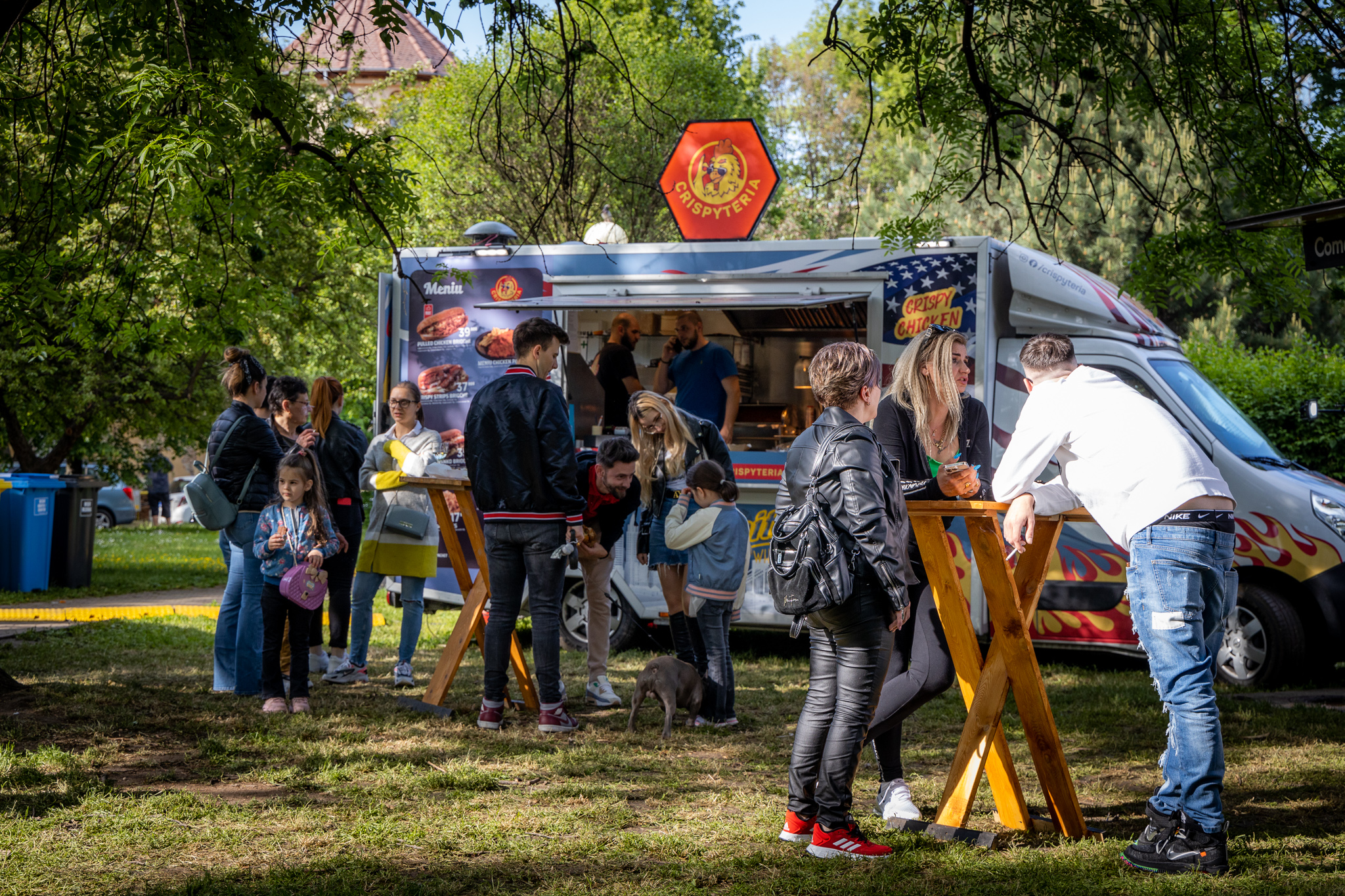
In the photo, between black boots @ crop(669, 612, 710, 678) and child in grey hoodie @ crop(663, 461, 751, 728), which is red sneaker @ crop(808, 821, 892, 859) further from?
black boots @ crop(669, 612, 710, 678)

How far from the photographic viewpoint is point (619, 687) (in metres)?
7.32

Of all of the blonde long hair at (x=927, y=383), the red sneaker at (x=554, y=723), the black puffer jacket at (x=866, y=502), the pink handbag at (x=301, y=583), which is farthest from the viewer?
the pink handbag at (x=301, y=583)

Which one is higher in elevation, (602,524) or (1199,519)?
(1199,519)

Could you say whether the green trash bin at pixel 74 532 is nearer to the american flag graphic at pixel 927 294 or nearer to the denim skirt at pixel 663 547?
the denim skirt at pixel 663 547

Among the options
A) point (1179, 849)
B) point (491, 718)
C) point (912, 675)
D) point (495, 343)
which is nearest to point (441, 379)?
point (495, 343)

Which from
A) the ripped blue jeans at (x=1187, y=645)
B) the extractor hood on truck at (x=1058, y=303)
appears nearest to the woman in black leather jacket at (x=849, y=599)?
the ripped blue jeans at (x=1187, y=645)

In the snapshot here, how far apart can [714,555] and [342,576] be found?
2.67 metres

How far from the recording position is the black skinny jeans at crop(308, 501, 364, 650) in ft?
24.1

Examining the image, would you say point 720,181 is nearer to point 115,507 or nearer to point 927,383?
point 927,383

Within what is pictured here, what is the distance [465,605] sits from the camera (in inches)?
262

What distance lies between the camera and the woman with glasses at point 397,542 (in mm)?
7277

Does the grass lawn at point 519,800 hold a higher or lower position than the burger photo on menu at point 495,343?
lower

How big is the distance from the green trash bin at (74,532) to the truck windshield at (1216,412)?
11.1 metres

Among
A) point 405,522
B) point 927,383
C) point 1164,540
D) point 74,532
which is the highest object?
point 927,383
